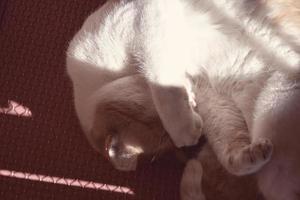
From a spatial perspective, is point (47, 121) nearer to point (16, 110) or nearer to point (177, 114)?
point (16, 110)

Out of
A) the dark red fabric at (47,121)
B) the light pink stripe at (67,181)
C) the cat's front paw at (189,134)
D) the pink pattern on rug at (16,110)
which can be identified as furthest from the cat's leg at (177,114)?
the pink pattern on rug at (16,110)

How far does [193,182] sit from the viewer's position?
48.6 inches

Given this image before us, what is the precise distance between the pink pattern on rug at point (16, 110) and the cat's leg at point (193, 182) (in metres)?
0.60

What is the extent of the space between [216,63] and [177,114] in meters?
0.17

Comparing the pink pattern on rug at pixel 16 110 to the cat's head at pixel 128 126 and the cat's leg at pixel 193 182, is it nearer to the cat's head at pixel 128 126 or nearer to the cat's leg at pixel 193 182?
the cat's head at pixel 128 126

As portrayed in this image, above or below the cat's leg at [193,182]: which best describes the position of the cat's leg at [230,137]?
above

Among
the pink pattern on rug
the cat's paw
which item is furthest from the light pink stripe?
the cat's paw

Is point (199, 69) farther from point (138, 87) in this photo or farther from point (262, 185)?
point (262, 185)

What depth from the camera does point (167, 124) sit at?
48.4 inches

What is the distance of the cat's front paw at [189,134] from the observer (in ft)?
3.97

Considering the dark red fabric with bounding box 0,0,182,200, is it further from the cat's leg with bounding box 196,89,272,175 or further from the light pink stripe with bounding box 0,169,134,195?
the cat's leg with bounding box 196,89,272,175

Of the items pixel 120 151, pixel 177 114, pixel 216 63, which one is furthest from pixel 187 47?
pixel 120 151

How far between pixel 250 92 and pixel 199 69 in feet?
0.52

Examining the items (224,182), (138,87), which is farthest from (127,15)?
(224,182)
